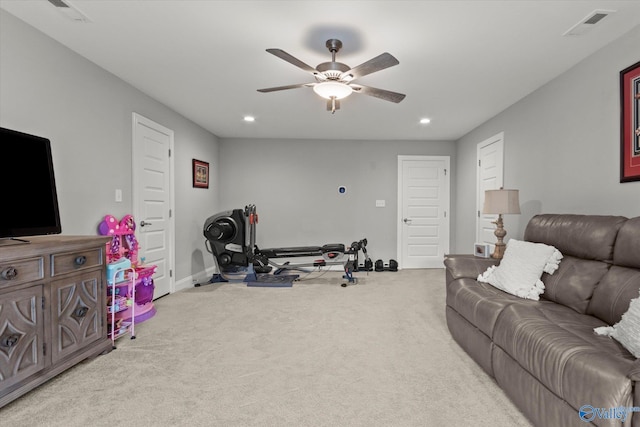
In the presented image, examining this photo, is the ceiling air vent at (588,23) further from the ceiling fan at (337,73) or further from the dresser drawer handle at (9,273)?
the dresser drawer handle at (9,273)

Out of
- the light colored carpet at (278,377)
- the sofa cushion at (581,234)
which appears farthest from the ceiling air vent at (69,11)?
the sofa cushion at (581,234)

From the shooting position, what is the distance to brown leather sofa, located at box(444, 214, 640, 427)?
1.16 metres

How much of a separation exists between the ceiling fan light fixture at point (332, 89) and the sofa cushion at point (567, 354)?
2.03 m

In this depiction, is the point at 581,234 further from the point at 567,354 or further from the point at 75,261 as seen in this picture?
the point at 75,261

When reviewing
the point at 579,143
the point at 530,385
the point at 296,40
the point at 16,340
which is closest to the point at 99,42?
the point at 296,40

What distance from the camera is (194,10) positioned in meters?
2.06

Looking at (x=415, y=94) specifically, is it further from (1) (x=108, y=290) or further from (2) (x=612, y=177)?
(1) (x=108, y=290)

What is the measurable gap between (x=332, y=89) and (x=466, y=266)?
6.41 ft

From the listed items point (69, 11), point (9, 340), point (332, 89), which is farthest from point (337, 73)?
point (9, 340)

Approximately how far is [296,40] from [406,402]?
265cm

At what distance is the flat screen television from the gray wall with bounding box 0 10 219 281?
1.22 feet

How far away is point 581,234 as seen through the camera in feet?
7.18

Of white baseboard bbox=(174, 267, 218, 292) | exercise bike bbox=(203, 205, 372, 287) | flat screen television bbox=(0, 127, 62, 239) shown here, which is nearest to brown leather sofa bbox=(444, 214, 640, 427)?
exercise bike bbox=(203, 205, 372, 287)

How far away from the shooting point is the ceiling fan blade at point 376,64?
81.3 inches
